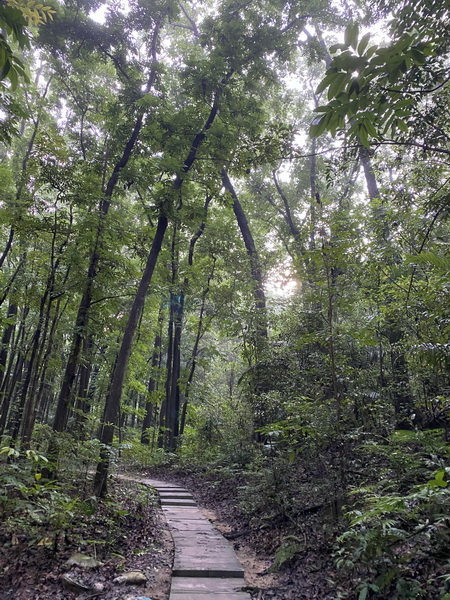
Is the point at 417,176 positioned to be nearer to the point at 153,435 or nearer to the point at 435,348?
the point at 435,348

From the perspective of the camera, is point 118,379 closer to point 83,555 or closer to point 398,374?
point 83,555

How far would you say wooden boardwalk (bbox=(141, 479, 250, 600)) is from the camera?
3.46 metres

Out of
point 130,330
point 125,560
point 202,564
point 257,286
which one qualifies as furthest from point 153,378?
point 202,564

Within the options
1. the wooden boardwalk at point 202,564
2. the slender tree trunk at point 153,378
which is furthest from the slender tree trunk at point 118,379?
the slender tree trunk at point 153,378

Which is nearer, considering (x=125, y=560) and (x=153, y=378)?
(x=125, y=560)

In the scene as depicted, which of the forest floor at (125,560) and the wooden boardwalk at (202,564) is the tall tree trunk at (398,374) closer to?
the forest floor at (125,560)

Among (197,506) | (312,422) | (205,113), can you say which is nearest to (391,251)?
(312,422)

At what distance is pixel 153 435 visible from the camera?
15750mm

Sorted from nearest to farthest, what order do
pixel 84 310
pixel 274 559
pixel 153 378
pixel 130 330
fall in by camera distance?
1. pixel 274 559
2. pixel 130 330
3. pixel 84 310
4. pixel 153 378

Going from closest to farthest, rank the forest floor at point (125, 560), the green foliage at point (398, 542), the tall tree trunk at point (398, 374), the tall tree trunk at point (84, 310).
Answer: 1. the green foliage at point (398, 542)
2. the forest floor at point (125, 560)
3. the tall tree trunk at point (398, 374)
4. the tall tree trunk at point (84, 310)

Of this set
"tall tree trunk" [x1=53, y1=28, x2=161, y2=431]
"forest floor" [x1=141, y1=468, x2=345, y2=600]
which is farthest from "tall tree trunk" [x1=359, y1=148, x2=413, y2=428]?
"tall tree trunk" [x1=53, y1=28, x2=161, y2=431]

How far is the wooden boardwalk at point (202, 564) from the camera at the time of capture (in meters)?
3.46

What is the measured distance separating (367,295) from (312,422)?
351 cm

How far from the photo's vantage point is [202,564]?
4086 mm
